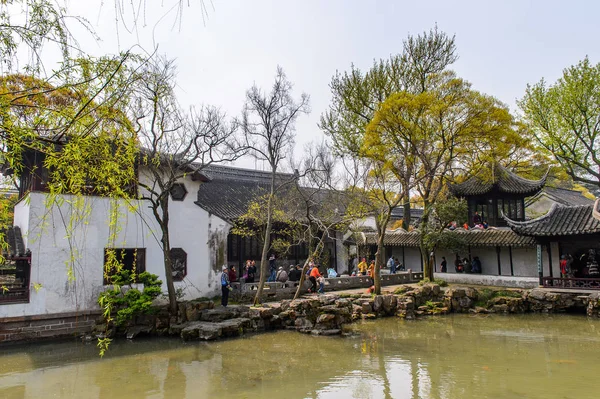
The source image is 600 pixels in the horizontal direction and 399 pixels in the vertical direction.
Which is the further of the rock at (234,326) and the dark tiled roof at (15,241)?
the rock at (234,326)

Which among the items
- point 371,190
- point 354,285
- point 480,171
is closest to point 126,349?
point 354,285

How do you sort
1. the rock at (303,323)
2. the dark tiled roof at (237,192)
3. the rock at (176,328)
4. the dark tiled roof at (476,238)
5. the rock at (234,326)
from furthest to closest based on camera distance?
the dark tiled roof at (476,238) < the dark tiled roof at (237,192) < the rock at (303,323) < the rock at (176,328) < the rock at (234,326)

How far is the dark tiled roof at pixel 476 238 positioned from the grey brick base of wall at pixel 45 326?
41.5 feet

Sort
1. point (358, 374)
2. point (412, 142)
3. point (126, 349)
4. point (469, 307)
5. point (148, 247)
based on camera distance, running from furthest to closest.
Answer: point (412, 142), point (469, 307), point (148, 247), point (126, 349), point (358, 374)

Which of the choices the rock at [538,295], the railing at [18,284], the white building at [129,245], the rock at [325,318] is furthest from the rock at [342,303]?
the railing at [18,284]

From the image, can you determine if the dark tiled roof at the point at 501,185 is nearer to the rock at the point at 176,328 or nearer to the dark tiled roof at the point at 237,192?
the dark tiled roof at the point at 237,192

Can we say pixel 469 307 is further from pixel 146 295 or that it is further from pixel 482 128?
pixel 146 295

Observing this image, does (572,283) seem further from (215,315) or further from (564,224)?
(215,315)

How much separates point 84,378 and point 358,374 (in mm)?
5305

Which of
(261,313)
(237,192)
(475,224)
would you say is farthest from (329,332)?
(475,224)

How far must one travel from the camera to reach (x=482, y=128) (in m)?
15.6

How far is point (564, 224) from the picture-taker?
1521 cm

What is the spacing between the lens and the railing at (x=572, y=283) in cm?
1406

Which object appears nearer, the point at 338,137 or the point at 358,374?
the point at 358,374
